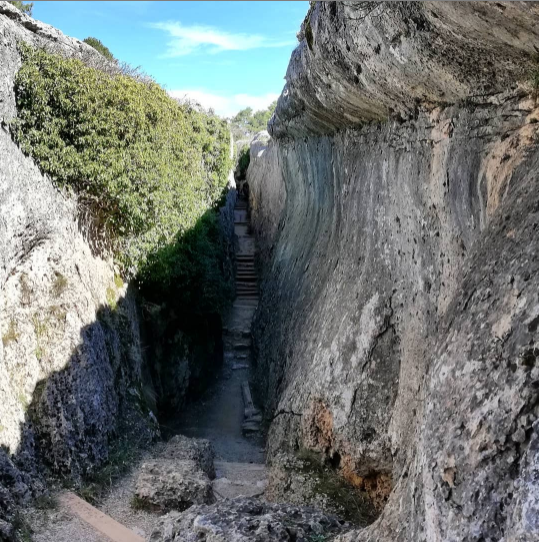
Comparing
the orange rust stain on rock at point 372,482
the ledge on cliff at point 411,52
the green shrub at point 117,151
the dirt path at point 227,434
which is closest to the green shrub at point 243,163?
the dirt path at point 227,434

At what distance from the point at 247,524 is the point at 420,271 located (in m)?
2.89

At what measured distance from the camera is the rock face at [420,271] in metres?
2.48

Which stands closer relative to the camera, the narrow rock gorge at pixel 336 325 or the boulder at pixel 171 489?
the narrow rock gorge at pixel 336 325

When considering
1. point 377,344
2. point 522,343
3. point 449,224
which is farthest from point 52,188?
point 522,343

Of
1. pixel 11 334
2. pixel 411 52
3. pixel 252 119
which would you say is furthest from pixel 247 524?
pixel 252 119

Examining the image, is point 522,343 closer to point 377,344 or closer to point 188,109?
point 377,344

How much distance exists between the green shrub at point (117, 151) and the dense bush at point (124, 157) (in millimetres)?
17

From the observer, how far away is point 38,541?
518 centimetres

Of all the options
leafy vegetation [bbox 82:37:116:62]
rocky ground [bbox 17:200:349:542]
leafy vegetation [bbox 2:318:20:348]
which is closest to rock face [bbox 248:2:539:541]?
rocky ground [bbox 17:200:349:542]

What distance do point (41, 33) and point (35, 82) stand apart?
4.83 feet

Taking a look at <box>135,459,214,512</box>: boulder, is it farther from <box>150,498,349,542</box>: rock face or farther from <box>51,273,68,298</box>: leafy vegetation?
<box>51,273,68,298</box>: leafy vegetation

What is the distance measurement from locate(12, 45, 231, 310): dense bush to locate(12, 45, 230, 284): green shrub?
2cm

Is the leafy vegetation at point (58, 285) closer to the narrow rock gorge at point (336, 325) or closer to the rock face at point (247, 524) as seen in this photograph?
the narrow rock gorge at point (336, 325)

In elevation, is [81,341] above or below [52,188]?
below
